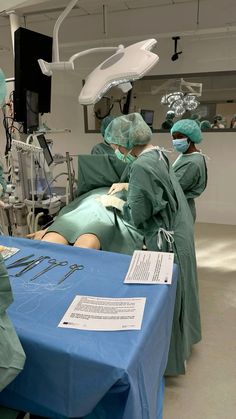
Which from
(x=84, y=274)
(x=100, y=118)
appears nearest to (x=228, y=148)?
(x=100, y=118)

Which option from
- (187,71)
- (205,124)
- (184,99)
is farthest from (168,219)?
(187,71)

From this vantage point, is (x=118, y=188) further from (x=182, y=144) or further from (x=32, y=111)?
(x=32, y=111)

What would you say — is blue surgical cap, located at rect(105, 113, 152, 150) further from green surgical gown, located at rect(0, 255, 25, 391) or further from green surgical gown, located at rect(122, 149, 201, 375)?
green surgical gown, located at rect(0, 255, 25, 391)

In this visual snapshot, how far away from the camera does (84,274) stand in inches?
49.8

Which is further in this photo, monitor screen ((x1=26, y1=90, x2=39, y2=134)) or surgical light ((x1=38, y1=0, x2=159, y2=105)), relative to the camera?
monitor screen ((x1=26, y1=90, x2=39, y2=134))

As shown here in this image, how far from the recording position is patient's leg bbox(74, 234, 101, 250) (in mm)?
1881

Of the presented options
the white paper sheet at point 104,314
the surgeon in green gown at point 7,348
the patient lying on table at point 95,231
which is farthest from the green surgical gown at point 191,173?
the surgeon in green gown at point 7,348

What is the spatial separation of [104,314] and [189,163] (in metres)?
1.73

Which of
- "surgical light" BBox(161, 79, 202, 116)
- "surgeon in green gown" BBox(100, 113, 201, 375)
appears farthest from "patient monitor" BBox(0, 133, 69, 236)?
"surgical light" BBox(161, 79, 202, 116)

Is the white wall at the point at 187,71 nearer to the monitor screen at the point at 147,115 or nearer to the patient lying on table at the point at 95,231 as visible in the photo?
the monitor screen at the point at 147,115

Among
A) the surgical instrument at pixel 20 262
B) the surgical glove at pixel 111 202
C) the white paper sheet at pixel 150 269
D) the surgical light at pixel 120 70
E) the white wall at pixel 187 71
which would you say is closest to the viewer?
the white paper sheet at pixel 150 269

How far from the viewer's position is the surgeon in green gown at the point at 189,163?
247 centimetres

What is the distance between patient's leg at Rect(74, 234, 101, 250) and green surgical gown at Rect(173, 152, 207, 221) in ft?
3.04

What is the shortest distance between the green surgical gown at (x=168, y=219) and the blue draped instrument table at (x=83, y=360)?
55cm
